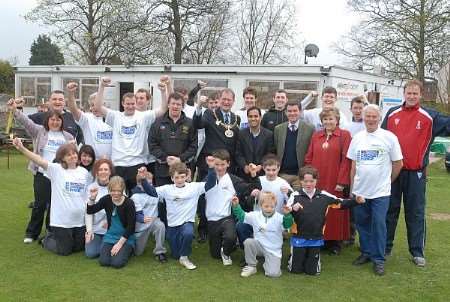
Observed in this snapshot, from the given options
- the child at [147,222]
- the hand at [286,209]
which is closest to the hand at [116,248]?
the child at [147,222]

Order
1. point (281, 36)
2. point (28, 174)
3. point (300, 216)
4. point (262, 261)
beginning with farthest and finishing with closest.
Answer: point (281, 36) → point (28, 174) → point (262, 261) → point (300, 216)

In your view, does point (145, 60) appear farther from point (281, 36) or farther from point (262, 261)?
point (262, 261)

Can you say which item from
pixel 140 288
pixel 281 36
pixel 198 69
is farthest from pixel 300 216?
pixel 281 36

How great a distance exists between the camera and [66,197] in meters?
5.59

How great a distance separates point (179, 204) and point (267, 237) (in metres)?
1.06

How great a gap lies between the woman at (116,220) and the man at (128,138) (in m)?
0.48

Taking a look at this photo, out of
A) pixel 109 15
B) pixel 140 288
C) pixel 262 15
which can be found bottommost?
pixel 140 288

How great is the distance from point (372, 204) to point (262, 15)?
3230 centimetres

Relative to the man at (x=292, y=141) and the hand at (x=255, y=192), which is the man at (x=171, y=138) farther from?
the man at (x=292, y=141)

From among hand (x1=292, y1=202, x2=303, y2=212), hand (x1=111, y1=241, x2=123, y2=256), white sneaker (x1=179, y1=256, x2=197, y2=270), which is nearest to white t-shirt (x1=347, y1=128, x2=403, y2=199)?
hand (x1=292, y1=202, x2=303, y2=212)

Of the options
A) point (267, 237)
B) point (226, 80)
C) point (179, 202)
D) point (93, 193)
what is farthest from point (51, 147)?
point (226, 80)

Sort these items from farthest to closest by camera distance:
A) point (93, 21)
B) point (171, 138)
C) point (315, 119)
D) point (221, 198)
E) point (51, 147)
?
point (93, 21) < point (315, 119) < point (51, 147) < point (171, 138) < point (221, 198)

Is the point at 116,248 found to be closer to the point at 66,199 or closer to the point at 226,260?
the point at 66,199

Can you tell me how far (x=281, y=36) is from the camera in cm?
3478
